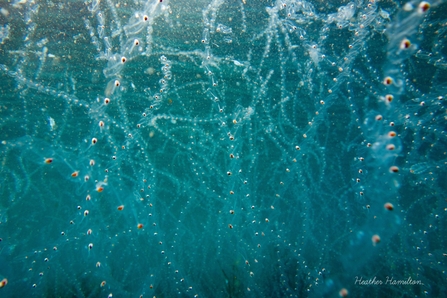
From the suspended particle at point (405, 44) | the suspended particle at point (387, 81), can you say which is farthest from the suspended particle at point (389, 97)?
the suspended particle at point (405, 44)

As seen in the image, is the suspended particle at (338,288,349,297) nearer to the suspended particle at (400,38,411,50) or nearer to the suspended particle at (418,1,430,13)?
the suspended particle at (400,38,411,50)

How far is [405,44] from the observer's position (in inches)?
228

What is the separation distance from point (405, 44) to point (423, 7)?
3.49 ft

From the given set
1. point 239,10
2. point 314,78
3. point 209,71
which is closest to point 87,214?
point 209,71

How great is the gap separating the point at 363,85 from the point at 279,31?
3140 millimetres

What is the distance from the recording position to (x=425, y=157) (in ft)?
24.0

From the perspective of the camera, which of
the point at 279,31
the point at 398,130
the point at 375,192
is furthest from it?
the point at 398,130

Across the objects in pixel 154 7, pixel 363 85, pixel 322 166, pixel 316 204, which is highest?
pixel 154 7

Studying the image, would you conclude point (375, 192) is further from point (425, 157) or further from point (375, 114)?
point (425, 157)

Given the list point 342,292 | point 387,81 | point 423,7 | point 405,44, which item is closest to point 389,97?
point 387,81

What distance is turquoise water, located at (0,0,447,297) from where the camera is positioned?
5.56 metres

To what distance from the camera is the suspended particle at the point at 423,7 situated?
4.70 meters
